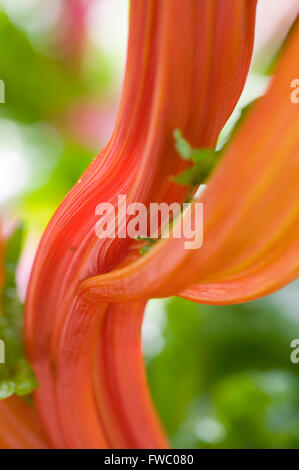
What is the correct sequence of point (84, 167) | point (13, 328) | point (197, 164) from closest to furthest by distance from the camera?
point (197, 164) < point (13, 328) < point (84, 167)

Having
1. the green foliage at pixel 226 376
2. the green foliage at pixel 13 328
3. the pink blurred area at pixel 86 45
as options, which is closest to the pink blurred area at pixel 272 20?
the pink blurred area at pixel 86 45

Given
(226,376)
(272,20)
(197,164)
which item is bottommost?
(226,376)

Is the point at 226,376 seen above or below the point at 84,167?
below

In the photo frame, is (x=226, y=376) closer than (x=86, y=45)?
No

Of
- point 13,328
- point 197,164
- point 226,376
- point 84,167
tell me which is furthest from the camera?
point 226,376

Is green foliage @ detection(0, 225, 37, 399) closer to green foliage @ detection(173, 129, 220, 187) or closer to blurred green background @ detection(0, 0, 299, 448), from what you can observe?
blurred green background @ detection(0, 0, 299, 448)

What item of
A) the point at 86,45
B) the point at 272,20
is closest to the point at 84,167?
the point at 86,45

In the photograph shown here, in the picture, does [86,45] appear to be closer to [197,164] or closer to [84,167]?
[84,167]

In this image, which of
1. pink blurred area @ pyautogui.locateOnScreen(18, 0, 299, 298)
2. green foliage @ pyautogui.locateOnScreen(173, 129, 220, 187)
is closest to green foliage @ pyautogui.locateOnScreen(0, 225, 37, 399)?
pink blurred area @ pyautogui.locateOnScreen(18, 0, 299, 298)
